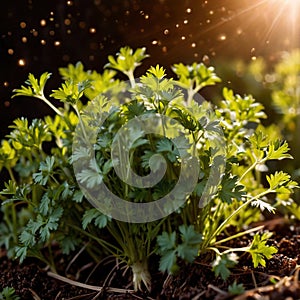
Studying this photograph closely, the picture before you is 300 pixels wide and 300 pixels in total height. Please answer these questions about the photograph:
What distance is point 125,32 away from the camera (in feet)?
4.77

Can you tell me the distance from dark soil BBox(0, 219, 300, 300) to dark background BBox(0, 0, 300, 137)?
1.58ft

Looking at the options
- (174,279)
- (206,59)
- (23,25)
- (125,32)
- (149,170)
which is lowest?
(174,279)

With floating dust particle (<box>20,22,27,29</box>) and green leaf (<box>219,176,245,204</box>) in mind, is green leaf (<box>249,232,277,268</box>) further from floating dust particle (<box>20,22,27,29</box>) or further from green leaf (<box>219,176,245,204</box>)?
floating dust particle (<box>20,22,27,29</box>)

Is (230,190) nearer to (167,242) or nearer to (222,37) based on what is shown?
(167,242)

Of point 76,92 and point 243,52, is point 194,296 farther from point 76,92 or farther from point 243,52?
point 243,52

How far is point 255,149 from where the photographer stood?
1147 millimetres

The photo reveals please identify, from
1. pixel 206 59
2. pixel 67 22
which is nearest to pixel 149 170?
pixel 206 59

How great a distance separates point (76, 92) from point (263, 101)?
1.01m

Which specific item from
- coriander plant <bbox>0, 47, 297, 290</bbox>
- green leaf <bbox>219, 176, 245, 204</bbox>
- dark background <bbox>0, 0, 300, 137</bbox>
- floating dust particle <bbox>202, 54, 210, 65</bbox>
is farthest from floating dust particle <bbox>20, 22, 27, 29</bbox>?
green leaf <bbox>219, 176, 245, 204</bbox>

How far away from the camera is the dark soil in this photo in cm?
104

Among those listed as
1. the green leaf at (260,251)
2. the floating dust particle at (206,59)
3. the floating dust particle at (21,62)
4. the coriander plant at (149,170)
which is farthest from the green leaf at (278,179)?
the floating dust particle at (21,62)

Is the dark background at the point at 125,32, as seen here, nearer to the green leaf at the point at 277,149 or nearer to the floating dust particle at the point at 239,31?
the floating dust particle at the point at 239,31

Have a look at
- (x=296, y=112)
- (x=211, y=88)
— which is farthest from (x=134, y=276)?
(x=296, y=112)

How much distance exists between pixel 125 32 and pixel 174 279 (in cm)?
70
